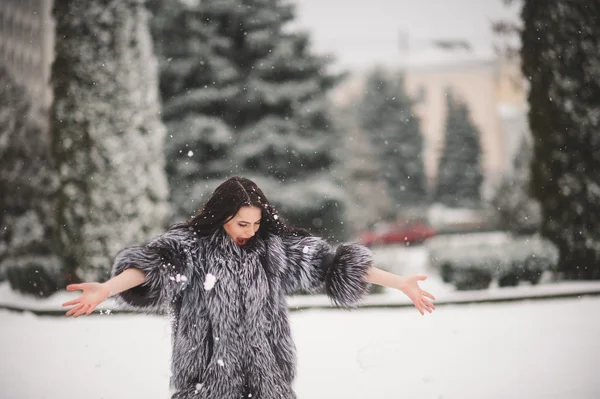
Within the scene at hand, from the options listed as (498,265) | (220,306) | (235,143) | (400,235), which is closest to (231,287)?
(220,306)

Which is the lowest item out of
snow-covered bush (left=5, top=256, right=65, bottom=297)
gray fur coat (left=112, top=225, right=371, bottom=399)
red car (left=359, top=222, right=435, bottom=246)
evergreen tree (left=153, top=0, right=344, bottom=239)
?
red car (left=359, top=222, right=435, bottom=246)

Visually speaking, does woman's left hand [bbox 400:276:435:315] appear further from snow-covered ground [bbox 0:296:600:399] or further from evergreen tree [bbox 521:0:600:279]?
evergreen tree [bbox 521:0:600:279]

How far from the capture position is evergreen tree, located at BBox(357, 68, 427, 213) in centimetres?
2977

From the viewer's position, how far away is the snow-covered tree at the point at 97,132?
9336mm

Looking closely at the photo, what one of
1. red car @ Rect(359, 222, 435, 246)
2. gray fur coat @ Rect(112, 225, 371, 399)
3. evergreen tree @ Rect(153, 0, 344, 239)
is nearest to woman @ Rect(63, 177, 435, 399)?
gray fur coat @ Rect(112, 225, 371, 399)

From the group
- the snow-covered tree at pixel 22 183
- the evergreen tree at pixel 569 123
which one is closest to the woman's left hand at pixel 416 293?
the evergreen tree at pixel 569 123

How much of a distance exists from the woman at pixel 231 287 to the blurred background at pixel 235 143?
6.07 metres

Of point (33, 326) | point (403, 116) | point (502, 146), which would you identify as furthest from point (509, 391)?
point (502, 146)

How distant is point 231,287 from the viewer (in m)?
2.36

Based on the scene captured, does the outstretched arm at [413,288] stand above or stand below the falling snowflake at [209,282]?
below

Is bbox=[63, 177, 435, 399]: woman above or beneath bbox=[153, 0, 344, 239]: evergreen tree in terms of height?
beneath

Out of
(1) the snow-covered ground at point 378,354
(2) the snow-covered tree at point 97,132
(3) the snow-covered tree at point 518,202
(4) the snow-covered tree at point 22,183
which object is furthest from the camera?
(3) the snow-covered tree at point 518,202

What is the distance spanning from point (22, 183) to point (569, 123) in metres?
12.9

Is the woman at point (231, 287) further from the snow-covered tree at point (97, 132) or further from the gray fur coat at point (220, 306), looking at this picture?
the snow-covered tree at point (97, 132)
